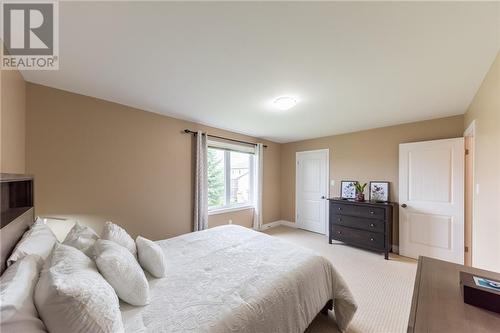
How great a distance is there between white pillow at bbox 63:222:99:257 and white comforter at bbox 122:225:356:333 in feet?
1.65

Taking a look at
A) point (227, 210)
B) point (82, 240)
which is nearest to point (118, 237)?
point (82, 240)

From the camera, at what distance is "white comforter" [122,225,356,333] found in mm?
1082

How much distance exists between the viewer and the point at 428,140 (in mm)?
3324

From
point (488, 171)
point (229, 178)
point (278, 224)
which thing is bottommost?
point (278, 224)

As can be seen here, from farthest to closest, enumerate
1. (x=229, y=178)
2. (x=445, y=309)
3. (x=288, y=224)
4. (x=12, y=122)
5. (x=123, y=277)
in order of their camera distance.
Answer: (x=288, y=224), (x=229, y=178), (x=12, y=122), (x=123, y=277), (x=445, y=309)

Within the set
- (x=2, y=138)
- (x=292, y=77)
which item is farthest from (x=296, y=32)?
(x=2, y=138)

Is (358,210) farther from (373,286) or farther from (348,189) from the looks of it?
(373,286)

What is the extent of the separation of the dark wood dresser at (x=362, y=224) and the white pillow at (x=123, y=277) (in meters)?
3.52

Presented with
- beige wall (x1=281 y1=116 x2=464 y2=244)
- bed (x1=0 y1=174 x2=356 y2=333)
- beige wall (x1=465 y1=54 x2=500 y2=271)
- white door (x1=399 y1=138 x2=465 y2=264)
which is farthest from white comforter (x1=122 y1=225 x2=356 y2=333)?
beige wall (x1=281 y1=116 x2=464 y2=244)

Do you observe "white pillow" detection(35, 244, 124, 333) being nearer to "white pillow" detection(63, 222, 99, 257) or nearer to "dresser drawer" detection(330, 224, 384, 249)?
"white pillow" detection(63, 222, 99, 257)

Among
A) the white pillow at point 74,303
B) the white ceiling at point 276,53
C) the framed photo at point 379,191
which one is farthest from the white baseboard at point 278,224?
the white pillow at point 74,303

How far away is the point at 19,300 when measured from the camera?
2.44ft

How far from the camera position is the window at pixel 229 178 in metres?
4.12

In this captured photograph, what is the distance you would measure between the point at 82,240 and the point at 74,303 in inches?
32.2
